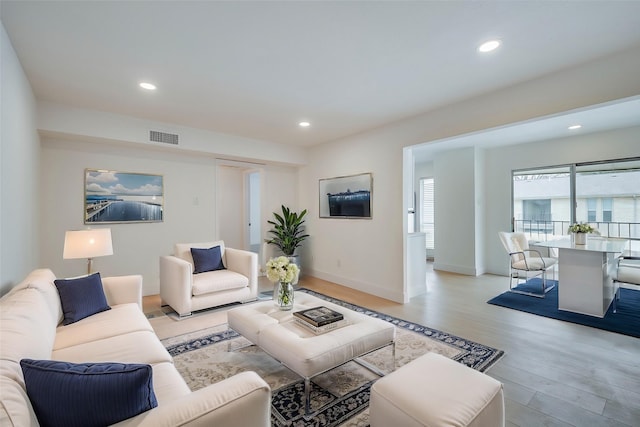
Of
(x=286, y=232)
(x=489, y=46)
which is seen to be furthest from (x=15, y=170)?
(x=489, y=46)

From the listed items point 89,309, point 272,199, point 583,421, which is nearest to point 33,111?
point 89,309

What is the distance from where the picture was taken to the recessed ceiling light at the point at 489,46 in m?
2.26

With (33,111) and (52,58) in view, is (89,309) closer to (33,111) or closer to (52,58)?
(52,58)

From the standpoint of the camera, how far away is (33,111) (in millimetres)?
3166

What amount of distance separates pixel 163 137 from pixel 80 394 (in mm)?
3909

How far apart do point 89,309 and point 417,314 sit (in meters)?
3.33

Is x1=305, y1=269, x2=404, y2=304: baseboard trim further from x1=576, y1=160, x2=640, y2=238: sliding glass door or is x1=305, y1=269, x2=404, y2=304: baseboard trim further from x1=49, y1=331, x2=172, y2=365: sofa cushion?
x1=576, y1=160, x2=640, y2=238: sliding glass door

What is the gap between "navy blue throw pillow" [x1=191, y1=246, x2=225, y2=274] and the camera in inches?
157

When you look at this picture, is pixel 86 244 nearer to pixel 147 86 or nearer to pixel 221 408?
pixel 147 86

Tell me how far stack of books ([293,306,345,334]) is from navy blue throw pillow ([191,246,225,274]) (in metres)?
2.12

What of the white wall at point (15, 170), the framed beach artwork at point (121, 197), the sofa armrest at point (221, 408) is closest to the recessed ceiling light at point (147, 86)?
the white wall at point (15, 170)

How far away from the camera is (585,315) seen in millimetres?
3523

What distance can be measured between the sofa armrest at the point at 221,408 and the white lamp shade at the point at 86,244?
2.44 metres

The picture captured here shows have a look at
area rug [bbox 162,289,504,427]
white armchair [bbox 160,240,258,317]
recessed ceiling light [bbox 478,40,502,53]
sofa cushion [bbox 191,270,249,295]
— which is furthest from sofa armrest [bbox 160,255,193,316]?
recessed ceiling light [bbox 478,40,502,53]
